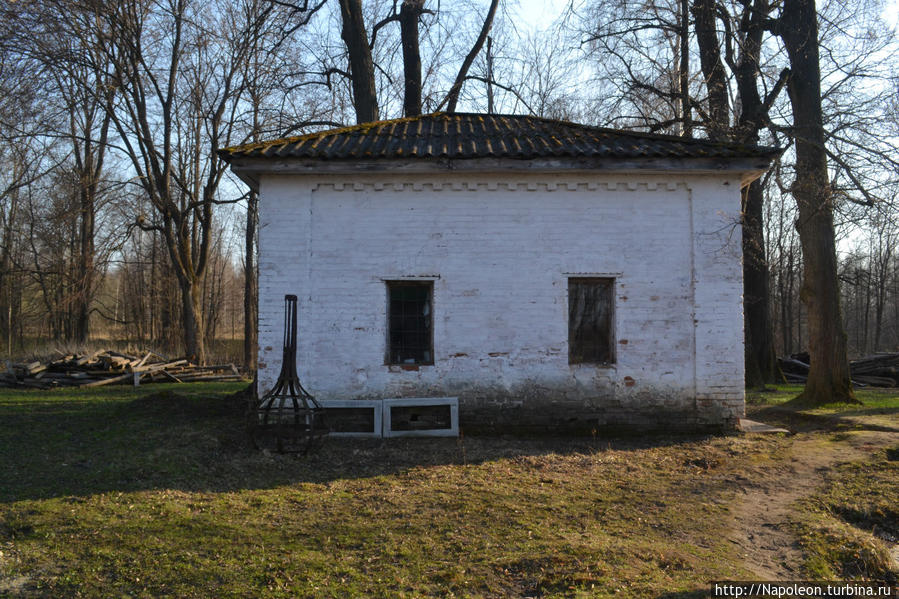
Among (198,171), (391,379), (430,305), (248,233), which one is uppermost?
(198,171)

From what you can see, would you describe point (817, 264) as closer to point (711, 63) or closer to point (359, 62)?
point (711, 63)

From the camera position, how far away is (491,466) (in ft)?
25.0

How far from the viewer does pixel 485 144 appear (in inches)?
380

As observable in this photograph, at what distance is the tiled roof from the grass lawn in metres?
4.17

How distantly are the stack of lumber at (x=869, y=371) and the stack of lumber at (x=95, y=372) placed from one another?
19.1 meters

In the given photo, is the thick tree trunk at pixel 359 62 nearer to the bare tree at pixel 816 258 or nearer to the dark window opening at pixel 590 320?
the dark window opening at pixel 590 320

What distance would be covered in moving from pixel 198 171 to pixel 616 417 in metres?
19.4

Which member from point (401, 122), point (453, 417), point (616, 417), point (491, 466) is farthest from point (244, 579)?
point (401, 122)

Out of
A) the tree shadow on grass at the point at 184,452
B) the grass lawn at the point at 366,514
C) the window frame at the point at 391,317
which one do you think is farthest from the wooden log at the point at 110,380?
the window frame at the point at 391,317

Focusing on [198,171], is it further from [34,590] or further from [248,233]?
[34,590]

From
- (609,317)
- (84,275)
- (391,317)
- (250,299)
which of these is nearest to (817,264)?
(609,317)

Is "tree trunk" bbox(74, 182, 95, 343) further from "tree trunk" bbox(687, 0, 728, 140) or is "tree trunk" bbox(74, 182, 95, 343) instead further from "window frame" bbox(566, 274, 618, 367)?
"tree trunk" bbox(687, 0, 728, 140)

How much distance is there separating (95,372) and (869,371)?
76.8 ft

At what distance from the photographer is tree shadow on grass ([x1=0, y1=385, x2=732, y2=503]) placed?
22.1 feet
